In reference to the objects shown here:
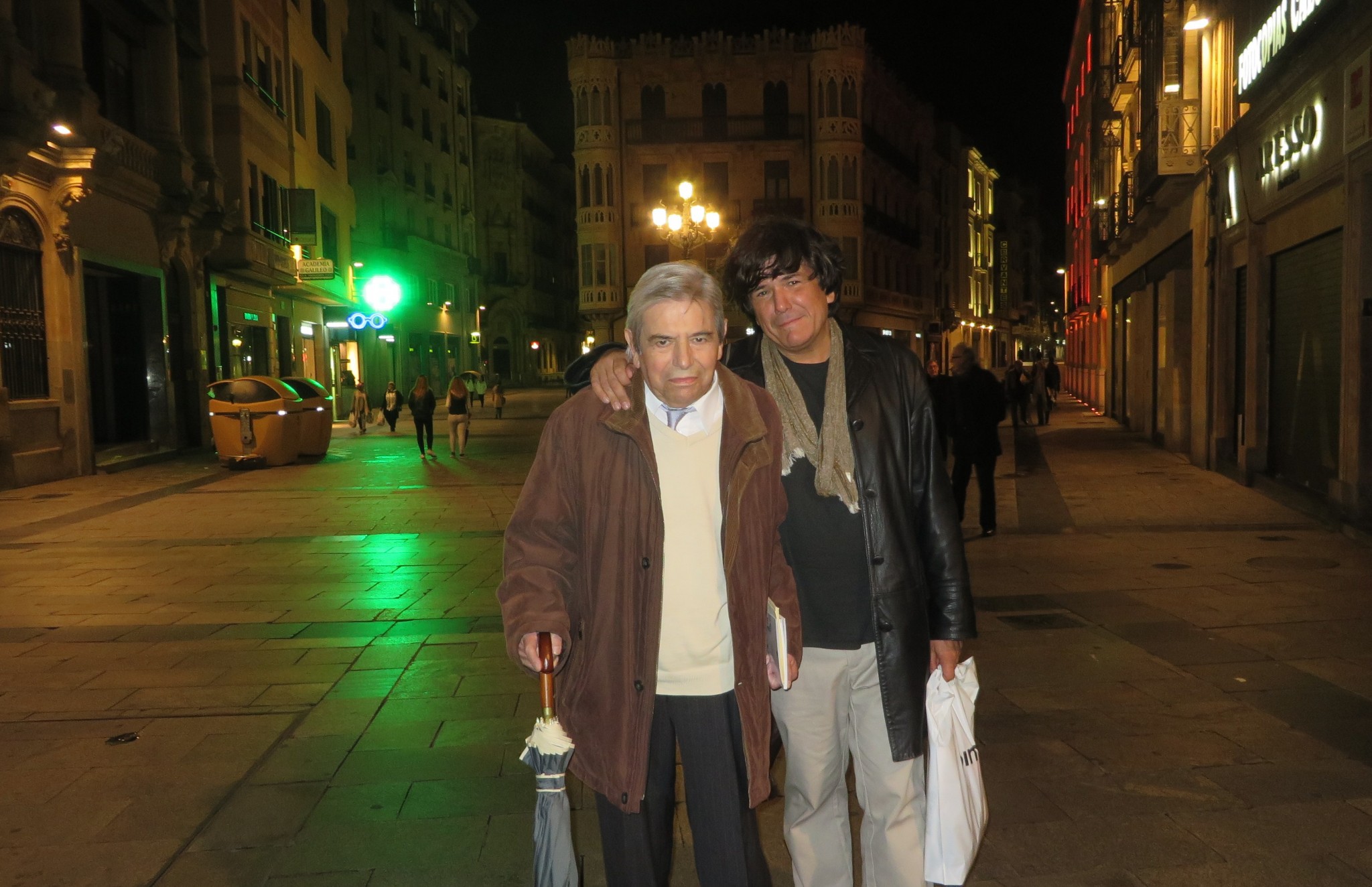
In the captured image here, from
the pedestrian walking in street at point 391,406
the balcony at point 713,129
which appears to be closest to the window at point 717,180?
the balcony at point 713,129

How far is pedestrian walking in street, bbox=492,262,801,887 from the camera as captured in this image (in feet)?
8.94

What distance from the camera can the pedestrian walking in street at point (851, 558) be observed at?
3045 millimetres

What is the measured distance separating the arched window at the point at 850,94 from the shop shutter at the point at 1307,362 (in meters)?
38.4

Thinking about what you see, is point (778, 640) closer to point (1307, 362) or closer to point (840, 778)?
point (840, 778)

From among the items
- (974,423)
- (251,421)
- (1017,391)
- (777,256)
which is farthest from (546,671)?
(1017,391)

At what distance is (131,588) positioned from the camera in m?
8.65

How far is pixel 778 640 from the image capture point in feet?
9.42

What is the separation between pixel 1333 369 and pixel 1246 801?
8437 millimetres

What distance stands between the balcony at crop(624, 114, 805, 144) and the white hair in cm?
4778

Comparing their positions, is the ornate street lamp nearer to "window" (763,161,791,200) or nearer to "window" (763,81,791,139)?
"window" (763,161,791,200)

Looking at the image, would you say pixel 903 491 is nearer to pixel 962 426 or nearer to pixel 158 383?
pixel 962 426

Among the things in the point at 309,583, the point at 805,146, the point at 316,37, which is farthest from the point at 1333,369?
the point at 805,146

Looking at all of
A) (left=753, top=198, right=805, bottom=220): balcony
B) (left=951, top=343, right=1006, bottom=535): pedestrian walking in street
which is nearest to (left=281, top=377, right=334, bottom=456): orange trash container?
(left=951, top=343, right=1006, bottom=535): pedestrian walking in street

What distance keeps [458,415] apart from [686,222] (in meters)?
5.44
